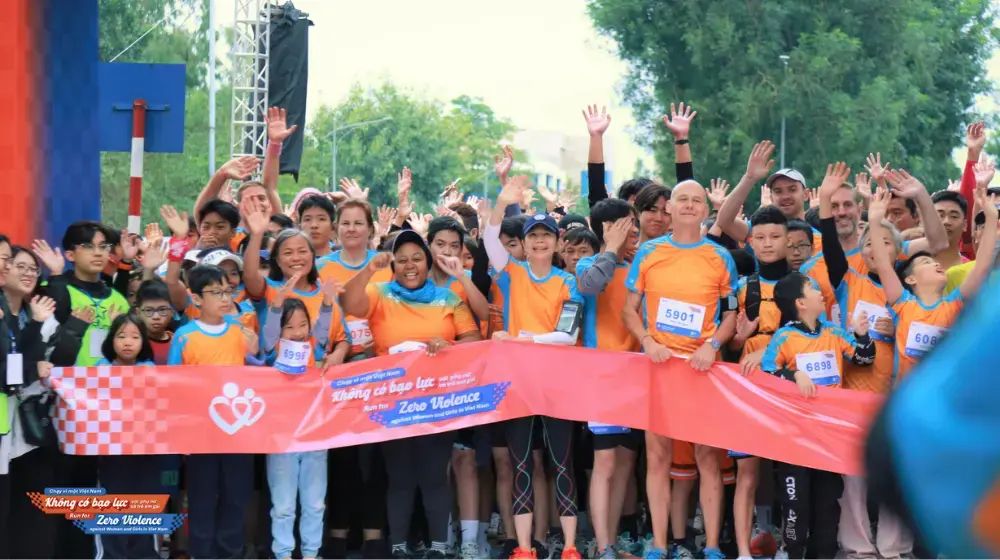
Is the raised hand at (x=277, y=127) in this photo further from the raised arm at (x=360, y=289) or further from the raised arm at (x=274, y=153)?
the raised arm at (x=360, y=289)

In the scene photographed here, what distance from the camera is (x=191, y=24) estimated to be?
48.9 m

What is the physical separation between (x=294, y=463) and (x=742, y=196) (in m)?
3.21

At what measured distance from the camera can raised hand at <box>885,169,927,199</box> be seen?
28.2ft

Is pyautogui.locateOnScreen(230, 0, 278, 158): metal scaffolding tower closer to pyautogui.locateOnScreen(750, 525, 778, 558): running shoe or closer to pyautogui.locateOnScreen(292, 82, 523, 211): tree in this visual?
pyautogui.locateOnScreen(750, 525, 778, 558): running shoe

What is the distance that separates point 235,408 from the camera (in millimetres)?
7781

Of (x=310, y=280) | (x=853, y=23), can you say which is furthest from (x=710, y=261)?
(x=853, y=23)

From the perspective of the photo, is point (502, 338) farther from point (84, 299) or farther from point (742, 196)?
point (84, 299)

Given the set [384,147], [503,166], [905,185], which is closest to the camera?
[905,185]

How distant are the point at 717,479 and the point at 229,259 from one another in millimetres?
3233

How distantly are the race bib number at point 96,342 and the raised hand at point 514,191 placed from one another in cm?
251

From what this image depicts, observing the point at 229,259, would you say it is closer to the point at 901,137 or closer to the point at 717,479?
the point at 717,479

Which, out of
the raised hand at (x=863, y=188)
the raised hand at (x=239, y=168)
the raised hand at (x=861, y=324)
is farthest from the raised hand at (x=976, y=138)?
the raised hand at (x=239, y=168)

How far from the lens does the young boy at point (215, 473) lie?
778 centimetres

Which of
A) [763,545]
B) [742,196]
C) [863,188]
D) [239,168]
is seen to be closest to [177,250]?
[239,168]
